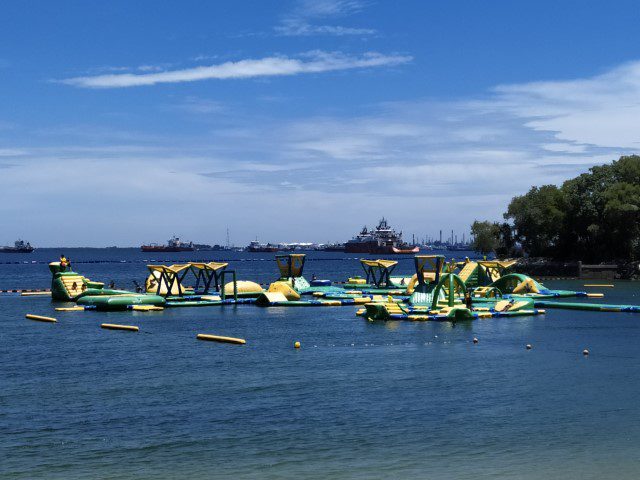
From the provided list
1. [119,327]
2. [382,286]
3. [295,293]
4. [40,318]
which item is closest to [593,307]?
[295,293]

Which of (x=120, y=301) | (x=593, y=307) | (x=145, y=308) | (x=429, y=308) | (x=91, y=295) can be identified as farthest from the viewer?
(x=91, y=295)

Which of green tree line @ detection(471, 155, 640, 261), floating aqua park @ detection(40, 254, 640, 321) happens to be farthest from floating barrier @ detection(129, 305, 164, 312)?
green tree line @ detection(471, 155, 640, 261)

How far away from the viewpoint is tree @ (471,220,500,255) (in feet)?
494

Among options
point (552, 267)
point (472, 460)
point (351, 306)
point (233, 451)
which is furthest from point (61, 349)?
point (552, 267)

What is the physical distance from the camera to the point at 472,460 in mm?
24141

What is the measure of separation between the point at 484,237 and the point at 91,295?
91.0m

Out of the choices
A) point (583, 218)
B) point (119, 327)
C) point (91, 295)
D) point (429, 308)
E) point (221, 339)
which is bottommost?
point (221, 339)

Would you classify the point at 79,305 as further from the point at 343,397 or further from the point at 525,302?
the point at 343,397

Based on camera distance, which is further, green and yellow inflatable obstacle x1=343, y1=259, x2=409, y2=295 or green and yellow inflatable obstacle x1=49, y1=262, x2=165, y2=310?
green and yellow inflatable obstacle x1=343, y1=259, x2=409, y2=295

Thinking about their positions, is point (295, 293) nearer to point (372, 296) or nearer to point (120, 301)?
point (372, 296)

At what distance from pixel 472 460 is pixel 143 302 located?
173 ft

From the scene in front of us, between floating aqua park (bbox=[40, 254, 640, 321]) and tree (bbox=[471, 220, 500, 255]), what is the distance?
48887mm

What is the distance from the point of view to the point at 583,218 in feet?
440

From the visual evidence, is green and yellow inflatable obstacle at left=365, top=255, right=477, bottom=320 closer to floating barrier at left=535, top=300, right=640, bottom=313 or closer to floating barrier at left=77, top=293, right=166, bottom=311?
floating barrier at left=535, top=300, right=640, bottom=313
